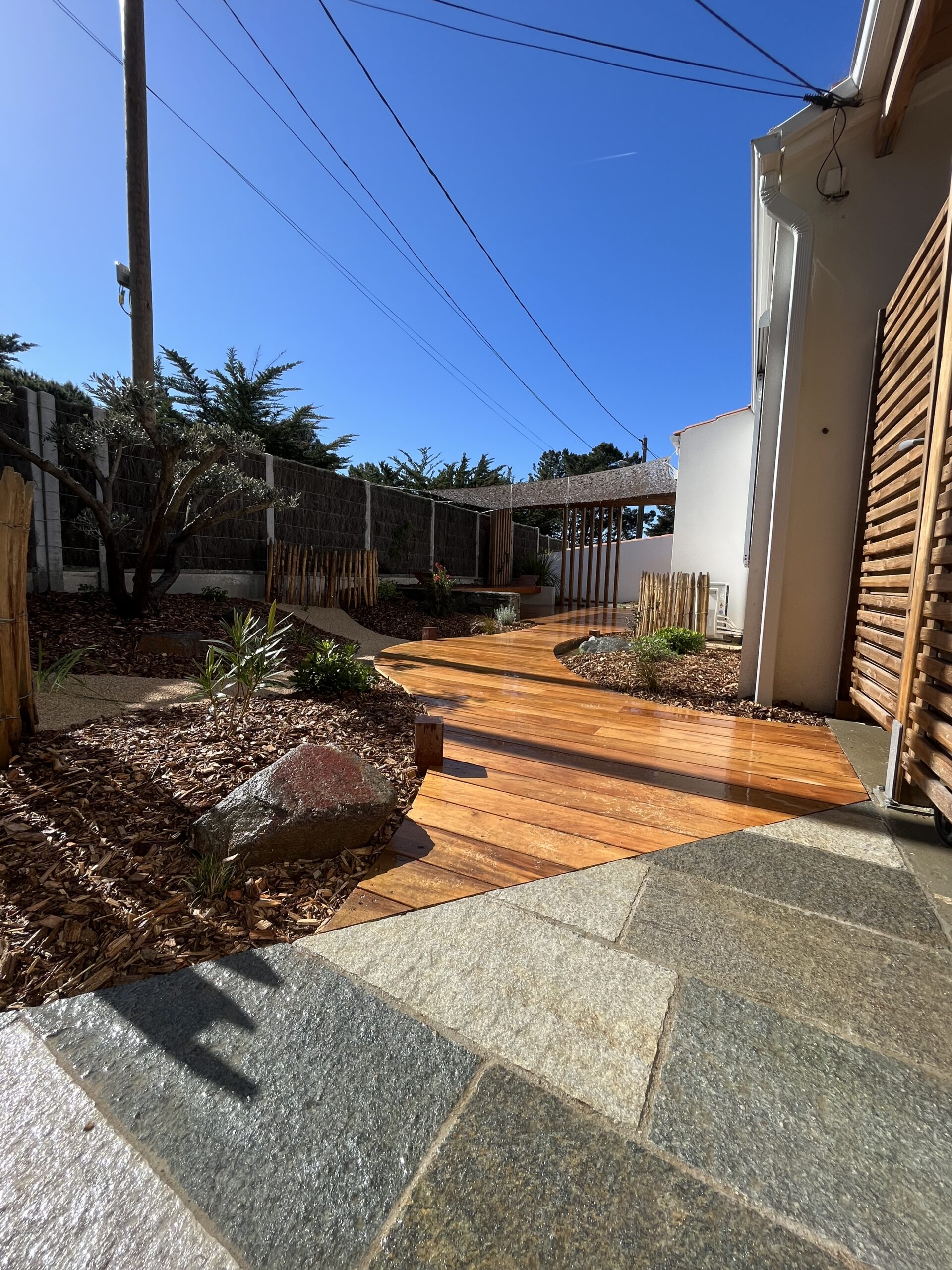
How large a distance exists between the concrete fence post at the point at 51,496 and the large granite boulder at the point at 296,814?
5.09 m

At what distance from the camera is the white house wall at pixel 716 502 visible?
Result: 24.8ft

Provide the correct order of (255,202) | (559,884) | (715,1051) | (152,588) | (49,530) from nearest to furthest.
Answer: (715,1051) → (559,884) → (49,530) → (152,588) → (255,202)

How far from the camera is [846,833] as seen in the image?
2086 mm

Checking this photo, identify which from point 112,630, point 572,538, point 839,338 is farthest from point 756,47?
point 572,538

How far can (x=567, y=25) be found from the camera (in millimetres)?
5082

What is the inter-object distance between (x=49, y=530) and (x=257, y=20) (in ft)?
19.5

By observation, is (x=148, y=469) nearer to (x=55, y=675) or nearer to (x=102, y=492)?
(x=102, y=492)

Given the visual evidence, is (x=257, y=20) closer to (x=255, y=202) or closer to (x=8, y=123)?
(x=255, y=202)

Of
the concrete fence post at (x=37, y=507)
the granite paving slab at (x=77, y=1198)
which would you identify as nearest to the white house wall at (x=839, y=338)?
the granite paving slab at (x=77, y=1198)

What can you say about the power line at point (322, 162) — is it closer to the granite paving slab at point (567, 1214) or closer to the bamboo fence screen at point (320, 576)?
the bamboo fence screen at point (320, 576)

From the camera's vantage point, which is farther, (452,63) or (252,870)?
(452,63)

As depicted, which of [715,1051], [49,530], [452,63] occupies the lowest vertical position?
[715,1051]

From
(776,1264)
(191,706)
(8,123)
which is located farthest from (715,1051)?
(8,123)

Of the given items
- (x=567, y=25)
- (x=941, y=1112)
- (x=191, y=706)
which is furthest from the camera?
(x=567, y=25)
